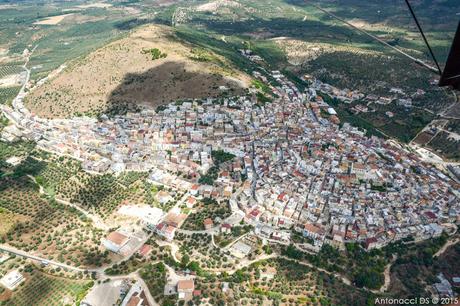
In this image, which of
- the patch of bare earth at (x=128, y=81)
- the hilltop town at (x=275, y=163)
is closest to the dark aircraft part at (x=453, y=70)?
the hilltop town at (x=275, y=163)

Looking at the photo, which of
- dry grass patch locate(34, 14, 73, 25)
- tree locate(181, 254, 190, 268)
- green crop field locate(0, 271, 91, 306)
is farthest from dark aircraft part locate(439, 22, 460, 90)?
dry grass patch locate(34, 14, 73, 25)

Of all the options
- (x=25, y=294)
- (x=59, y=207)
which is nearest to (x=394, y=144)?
(x=59, y=207)

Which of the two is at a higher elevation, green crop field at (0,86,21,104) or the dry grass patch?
the dry grass patch

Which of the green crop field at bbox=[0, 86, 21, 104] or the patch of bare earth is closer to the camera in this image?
the patch of bare earth

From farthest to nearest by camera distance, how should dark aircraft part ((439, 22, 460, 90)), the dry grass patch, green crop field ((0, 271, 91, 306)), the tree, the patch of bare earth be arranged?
the dry grass patch
the patch of bare earth
the tree
green crop field ((0, 271, 91, 306))
dark aircraft part ((439, 22, 460, 90))

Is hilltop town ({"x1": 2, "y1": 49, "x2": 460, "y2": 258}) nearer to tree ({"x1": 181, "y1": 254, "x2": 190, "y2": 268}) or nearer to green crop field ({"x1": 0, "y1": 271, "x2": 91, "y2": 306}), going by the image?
tree ({"x1": 181, "y1": 254, "x2": 190, "y2": 268})

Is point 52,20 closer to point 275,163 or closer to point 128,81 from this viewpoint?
point 128,81
